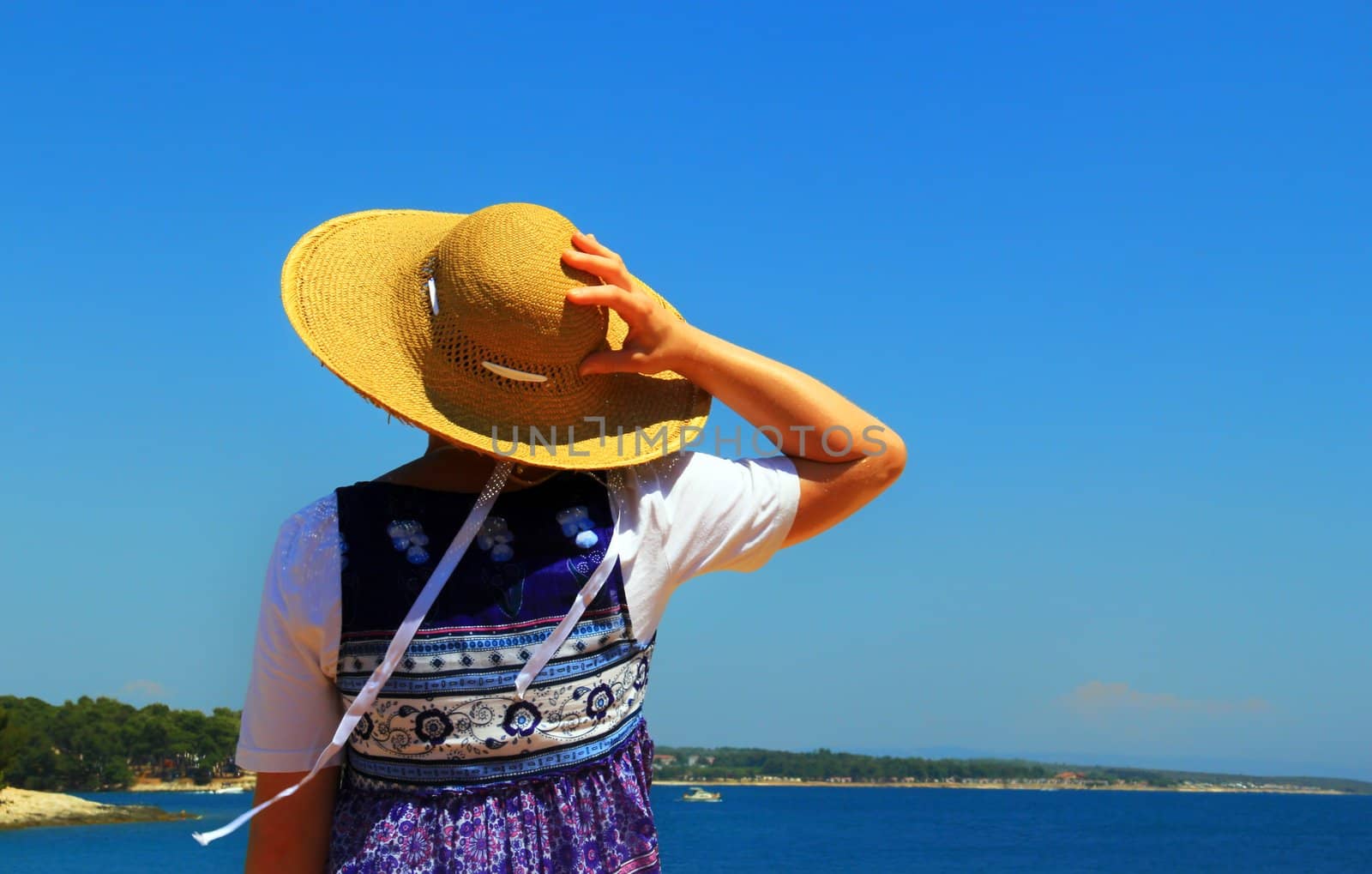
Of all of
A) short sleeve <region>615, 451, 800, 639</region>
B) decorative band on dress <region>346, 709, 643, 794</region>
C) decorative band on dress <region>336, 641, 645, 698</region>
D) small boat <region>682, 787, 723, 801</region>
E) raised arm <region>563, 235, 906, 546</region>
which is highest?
raised arm <region>563, 235, 906, 546</region>

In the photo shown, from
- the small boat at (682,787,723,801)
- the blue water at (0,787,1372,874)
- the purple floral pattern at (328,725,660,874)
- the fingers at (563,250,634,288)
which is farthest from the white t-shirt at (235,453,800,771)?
the small boat at (682,787,723,801)

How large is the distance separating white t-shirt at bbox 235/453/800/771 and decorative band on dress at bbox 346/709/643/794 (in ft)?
0.22

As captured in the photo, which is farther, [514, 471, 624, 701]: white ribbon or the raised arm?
the raised arm

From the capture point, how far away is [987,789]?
146 metres

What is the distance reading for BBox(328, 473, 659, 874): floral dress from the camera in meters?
1.48

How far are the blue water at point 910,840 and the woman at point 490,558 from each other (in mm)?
36412

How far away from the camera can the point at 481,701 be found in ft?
4.86

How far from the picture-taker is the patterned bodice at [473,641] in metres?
1.48

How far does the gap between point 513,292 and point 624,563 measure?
1.18 ft

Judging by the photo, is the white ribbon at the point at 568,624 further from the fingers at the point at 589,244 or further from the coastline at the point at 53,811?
the coastline at the point at 53,811

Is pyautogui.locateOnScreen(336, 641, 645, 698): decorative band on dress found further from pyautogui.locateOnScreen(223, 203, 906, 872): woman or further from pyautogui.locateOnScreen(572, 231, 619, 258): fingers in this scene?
pyautogui.locateOnScreen(572, 231, 619, 258): fingers

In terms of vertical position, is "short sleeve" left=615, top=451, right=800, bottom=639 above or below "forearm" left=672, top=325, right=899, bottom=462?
below

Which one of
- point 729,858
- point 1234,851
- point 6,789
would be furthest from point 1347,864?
point 6,789

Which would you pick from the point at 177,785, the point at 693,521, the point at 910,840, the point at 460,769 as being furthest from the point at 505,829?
the point at 177,785
